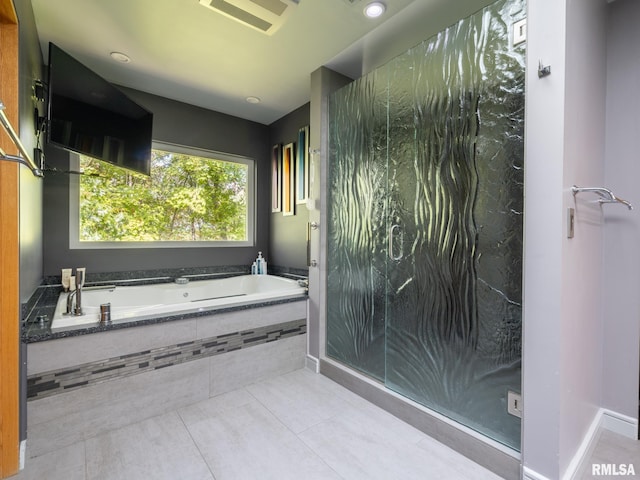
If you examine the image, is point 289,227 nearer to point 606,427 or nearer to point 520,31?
point 520,31

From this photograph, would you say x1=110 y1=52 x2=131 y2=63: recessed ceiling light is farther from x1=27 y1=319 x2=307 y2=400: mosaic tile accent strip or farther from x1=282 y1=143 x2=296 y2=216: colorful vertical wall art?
x1=27 y1=319 x2=307 y2=400: mosaic tile accent strip

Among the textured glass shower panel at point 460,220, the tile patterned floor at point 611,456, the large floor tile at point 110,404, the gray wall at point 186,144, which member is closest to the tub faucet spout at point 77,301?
the large floor tile at point 110,404

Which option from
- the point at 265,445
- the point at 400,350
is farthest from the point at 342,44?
the point at 265,445

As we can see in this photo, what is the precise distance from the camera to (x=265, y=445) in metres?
1.65

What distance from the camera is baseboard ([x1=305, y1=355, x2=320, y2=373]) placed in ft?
8.32

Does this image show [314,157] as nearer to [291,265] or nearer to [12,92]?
[291,265]


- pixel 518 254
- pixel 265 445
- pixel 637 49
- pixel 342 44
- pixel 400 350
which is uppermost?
pixel 342 44

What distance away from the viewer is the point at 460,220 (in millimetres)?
1572

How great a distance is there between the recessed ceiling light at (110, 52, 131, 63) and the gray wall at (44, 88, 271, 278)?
1.58 feet

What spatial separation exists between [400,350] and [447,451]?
548 mm

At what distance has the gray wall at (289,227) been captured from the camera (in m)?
3.29

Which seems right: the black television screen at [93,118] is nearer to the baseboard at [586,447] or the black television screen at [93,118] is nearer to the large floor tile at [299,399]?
the large floor tile at [299,399]

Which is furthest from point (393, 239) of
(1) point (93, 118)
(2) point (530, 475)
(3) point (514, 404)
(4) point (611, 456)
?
(1) point (93, 118)

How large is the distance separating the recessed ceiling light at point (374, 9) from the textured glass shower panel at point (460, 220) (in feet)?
0.96
